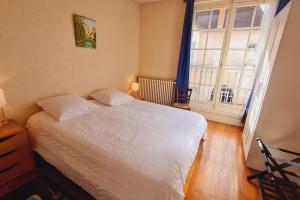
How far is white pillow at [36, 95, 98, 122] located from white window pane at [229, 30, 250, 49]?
3062mm

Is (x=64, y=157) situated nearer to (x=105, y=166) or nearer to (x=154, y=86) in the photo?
(x=105, y=166)

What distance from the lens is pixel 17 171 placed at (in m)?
1.55

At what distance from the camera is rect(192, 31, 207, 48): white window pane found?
10.6 feet

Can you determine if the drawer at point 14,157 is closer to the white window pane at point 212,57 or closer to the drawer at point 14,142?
the drawer at point 14,142

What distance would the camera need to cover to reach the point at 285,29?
151 centimetres

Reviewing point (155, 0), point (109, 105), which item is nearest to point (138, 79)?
point (109, 105)

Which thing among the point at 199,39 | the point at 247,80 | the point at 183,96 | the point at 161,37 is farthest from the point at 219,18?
the point at 183,96

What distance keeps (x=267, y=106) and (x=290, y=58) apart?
0.56 metres

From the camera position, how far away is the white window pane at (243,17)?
2.77m

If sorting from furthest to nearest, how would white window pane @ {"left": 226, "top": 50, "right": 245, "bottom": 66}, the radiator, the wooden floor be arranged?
the radiator
white window pane @ {"left": 226, "top": 50, "right": 245, "bottom": 66}
the wooden floor

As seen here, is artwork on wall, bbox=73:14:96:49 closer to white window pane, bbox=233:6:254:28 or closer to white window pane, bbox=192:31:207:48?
white window pane, bbox=192:31:207:48

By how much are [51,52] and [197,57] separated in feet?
9.54

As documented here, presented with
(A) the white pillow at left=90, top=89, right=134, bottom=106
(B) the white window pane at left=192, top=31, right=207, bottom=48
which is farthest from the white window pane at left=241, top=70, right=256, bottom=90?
(A) the white pillow at left=90, top=89, right=134, bottom=106

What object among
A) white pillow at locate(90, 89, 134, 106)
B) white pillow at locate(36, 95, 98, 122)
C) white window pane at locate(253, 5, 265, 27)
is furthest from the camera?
white window pane at locate(253, 5, 265, 27)
